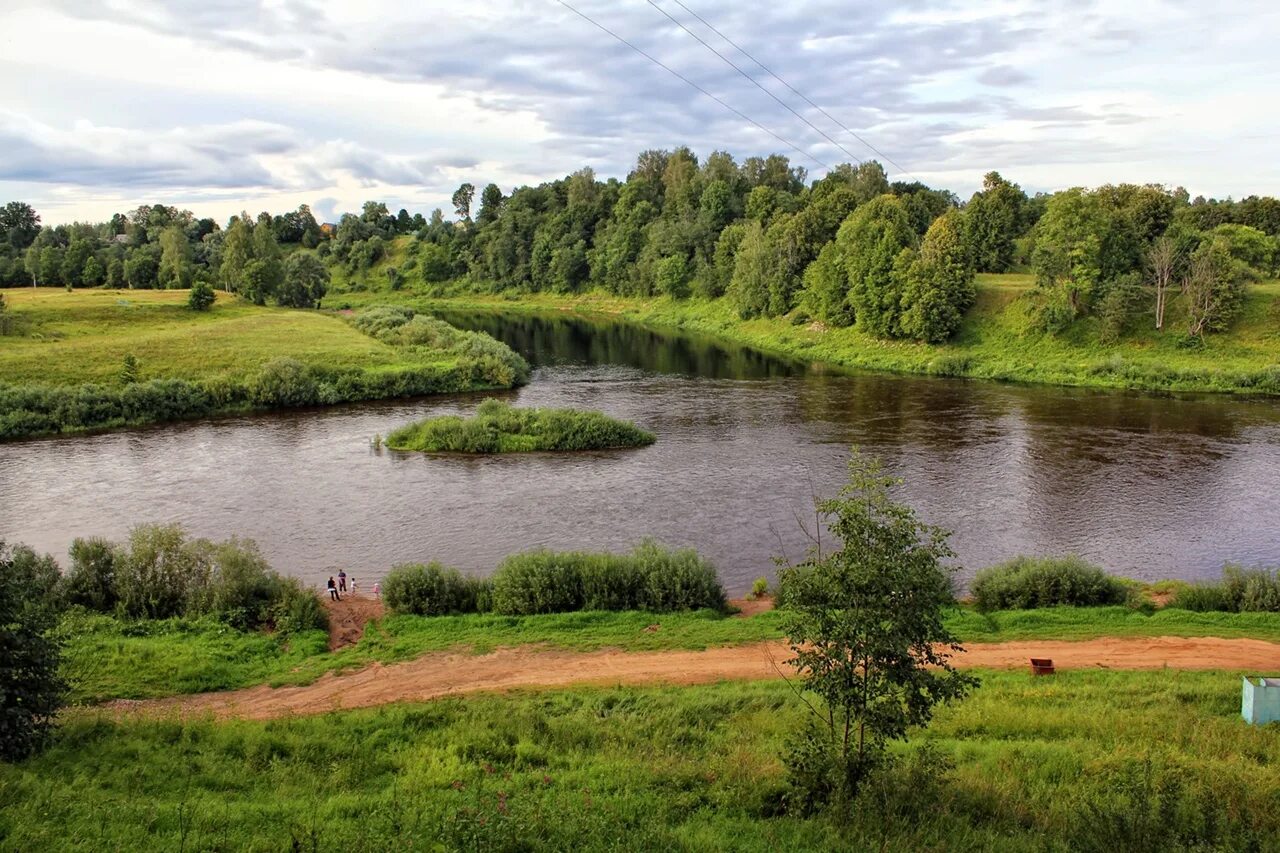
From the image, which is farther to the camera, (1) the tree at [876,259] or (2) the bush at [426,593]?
(1) the tree at [876,259]

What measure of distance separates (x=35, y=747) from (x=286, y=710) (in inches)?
219

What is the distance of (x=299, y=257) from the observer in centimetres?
11656

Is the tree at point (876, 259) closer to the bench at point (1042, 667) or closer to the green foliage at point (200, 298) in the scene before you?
the bench at point (1042, 667)

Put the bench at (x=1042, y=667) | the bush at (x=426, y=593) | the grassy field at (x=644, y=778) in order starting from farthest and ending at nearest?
the bush at (x=426, y=593) < the bench at (x=1042, y=667) < the grassy field at (x=644, y=778)

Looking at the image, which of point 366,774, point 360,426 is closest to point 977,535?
point 366,774

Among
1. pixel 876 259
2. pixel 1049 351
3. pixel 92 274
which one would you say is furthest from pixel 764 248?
pixel 92 274

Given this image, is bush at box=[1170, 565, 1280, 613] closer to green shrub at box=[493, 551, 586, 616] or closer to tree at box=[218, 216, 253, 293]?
green shrub at box=[493, 551, 586, 616]

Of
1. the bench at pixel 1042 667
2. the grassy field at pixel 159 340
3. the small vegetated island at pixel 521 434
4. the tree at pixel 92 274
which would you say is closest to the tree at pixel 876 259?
the small vegetated island at pixel 521 434

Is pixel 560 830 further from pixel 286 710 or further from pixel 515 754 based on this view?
pixel 286 710

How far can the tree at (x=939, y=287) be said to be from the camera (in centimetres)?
7631

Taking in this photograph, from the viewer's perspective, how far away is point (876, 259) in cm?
8156

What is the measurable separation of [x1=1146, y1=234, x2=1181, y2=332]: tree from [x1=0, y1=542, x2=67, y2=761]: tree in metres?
74.9

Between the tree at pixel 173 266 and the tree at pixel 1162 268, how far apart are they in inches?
4447

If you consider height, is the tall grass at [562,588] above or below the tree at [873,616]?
below
